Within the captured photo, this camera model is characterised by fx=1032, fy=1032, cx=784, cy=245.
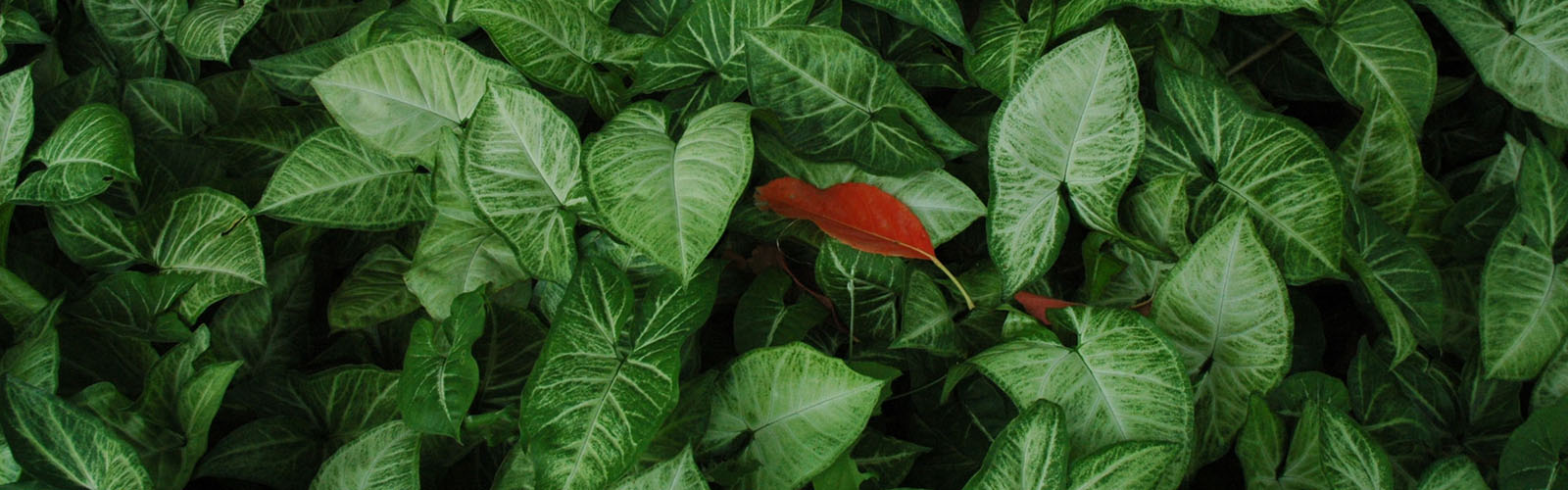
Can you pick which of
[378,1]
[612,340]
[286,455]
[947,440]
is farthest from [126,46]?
[947,440]

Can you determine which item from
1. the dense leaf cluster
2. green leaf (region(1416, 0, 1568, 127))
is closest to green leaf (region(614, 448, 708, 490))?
the dense leaf cluster

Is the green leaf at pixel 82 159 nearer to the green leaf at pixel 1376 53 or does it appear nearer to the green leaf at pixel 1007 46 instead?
the green leaf at pixel 1007 46

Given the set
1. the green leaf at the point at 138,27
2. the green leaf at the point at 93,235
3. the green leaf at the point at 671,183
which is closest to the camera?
the green leaf at the point at 671,183

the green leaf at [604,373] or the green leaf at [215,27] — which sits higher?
the green leaf at [215,27]

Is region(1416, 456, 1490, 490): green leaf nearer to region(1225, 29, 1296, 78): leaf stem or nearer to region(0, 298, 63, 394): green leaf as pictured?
region(1225, 29, 1296, 78): leaf stem

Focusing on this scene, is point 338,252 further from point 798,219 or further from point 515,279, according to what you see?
point 798,219

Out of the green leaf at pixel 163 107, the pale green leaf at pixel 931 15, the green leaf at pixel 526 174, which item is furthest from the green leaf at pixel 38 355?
the pale green leaf at pixel 931 15
